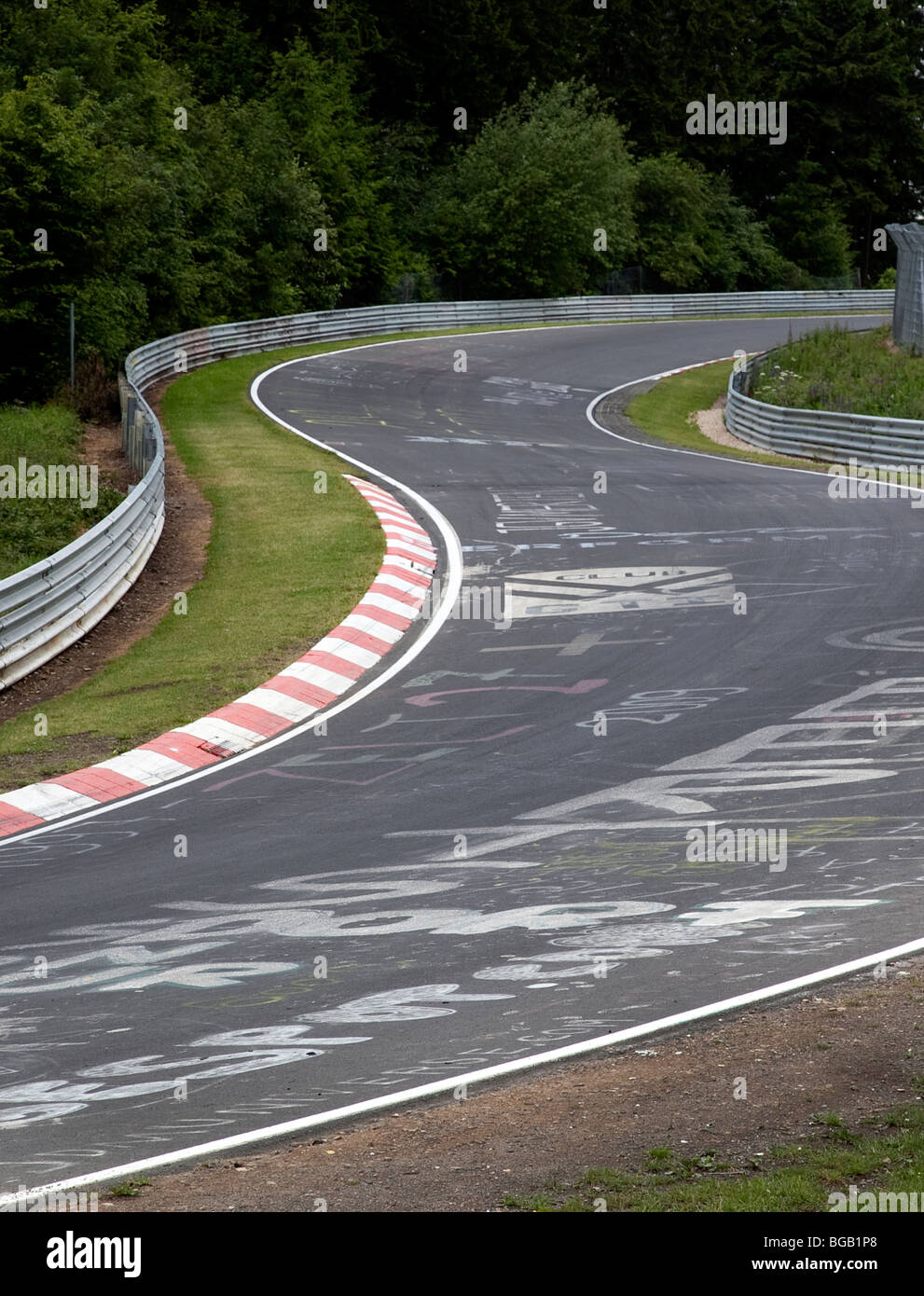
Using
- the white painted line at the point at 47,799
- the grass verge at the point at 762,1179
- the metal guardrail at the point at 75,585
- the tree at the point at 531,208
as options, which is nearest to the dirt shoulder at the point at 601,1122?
the grass verge at the point at 762,1179

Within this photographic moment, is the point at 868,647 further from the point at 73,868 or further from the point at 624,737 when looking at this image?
the point at 73,868

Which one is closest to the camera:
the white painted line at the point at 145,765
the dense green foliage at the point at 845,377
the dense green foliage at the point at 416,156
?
the white painted line at the point at 145,765

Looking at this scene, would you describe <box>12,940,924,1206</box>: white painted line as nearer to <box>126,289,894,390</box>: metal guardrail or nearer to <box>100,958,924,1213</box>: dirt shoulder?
<box>100,958,924,1213</box>: dirt shoulder

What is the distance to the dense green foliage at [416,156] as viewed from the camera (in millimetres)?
36250

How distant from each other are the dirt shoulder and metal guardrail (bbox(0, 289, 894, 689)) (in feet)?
31.2

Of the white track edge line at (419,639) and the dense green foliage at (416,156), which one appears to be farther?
the dense green foliage at (416,156)

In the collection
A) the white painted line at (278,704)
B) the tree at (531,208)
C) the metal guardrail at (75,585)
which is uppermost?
the tree at (531,208)

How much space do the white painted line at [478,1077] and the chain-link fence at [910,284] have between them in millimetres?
32906

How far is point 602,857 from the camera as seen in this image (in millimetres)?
9539

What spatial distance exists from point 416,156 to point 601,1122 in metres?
67.9

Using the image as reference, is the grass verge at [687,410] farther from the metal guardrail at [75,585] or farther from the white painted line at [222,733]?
the white painted line at [222,733]

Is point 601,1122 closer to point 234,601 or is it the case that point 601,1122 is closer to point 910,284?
point 234,601

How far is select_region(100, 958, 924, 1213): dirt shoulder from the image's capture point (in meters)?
5.46
